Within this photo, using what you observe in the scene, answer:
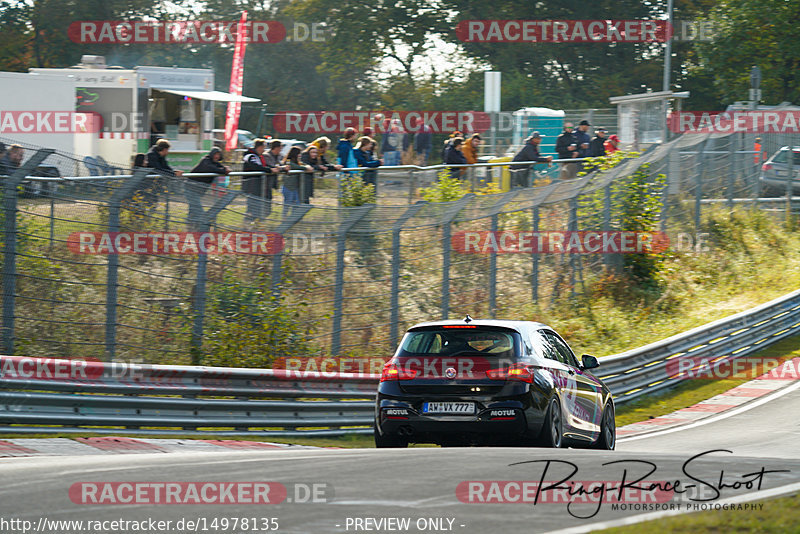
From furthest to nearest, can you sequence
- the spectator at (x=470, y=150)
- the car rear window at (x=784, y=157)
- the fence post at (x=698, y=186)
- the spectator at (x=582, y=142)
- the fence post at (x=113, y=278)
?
the car rear window at (x=784, y=157) < the fence post at (x=698, y=186) < the spectator at (x=582, y=142) < the spectator at (x=470, y=150) < the fence post at (x=113, y=278)

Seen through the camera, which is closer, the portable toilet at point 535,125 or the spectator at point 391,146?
the spectator at point 391,146

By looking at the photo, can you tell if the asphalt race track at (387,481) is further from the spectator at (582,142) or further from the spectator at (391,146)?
the spectator at (582,142)

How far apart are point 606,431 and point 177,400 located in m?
4.78

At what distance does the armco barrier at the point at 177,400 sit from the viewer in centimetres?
1134

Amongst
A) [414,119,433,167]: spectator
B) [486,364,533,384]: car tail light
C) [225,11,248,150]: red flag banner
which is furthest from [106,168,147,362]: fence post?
[225,11,248,150]: red flag banner

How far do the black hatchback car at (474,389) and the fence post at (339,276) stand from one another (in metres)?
5.19

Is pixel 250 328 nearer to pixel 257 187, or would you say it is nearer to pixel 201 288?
pixel 201 288

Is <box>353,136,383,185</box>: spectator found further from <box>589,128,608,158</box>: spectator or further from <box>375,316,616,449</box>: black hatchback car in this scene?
<box>375,316,616,449</box>: black hatchback car

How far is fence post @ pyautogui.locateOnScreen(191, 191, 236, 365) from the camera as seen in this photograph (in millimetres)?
14891

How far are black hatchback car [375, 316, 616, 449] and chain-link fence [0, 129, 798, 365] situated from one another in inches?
152

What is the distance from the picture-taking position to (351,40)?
6712 centimetres

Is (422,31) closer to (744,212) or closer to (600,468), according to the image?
(744,212)

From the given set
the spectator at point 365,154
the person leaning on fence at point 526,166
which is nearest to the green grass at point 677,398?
the person leaning on fence at point 526,166

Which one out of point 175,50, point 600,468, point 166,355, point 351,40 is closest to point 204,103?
point 166,355
